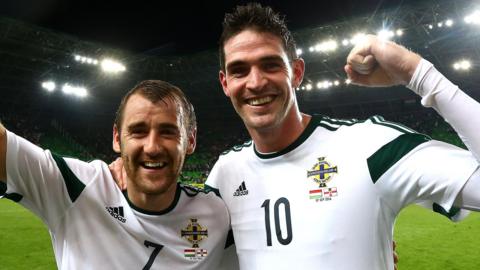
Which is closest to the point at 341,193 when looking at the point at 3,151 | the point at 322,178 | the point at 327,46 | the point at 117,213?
the point at 322,178

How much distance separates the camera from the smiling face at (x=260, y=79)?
7.77 feet

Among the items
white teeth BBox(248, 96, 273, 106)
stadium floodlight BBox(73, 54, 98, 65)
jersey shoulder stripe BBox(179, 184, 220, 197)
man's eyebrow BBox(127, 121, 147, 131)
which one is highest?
stadium floodlight BBox(73, 54, 98, 65)

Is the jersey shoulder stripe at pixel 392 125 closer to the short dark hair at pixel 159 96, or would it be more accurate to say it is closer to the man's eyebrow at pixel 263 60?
the man's eyebrow at pixel 263 60

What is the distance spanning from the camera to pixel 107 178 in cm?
247

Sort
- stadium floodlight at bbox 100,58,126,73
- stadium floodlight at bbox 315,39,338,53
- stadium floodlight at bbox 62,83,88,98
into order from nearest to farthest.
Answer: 1. stadium floodlight at bbox 315,39,338,53
2. stadium floodlight at bbox 100,58,126,73
3. stadium floodlight at bbox 62,83,88,98

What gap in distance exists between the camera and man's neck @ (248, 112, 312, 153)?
8.20 ft

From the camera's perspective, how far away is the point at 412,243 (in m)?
8.06

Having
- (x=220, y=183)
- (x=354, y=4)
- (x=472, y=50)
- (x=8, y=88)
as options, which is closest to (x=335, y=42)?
(x=354, y=4)

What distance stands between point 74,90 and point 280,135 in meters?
31.4

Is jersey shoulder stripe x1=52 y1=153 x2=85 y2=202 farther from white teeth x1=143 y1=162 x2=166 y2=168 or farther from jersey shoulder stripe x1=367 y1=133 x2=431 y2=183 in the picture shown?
jersey shoulder stripe x1=367 y1=133 x2=431 y2=183

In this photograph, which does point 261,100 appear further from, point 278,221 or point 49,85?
point 49,85

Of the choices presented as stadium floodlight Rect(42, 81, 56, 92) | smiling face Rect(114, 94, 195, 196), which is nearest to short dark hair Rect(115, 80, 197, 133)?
smiling face Rect(114, 94, 195, 196)

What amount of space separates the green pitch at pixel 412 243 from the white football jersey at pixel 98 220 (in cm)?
452

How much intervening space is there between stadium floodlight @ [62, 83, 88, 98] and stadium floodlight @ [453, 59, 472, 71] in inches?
1082
